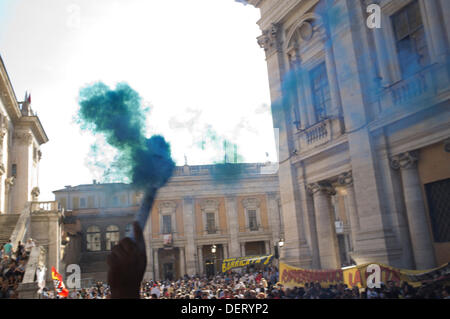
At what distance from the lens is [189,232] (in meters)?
53.2

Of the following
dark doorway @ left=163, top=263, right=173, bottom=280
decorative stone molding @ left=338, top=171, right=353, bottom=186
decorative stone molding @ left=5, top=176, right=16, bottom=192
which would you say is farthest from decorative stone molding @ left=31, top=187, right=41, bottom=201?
decorative stone molding @ left=338, top=171, right=353, bottom=186

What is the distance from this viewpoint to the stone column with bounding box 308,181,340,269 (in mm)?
18391

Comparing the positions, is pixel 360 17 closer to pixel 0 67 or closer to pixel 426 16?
pixel 426 16

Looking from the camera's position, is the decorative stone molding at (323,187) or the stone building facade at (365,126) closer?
the stone building facade at (365,126)

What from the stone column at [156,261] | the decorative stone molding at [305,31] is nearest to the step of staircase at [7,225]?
the decorative stone molding at [305,31]

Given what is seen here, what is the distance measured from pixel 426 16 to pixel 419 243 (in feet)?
25.0

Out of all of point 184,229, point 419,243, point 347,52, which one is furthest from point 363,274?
point 184,229

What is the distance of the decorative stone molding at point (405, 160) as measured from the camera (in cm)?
1462

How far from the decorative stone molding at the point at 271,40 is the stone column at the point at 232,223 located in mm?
35029

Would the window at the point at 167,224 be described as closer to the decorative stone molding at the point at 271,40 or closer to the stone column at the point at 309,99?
the decorative stone molding at the point at 271,40

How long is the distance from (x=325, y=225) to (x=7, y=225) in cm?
2317

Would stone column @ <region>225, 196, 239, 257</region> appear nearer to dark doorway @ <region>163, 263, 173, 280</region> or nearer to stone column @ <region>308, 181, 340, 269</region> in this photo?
dark doorway @ <region>163, 263, 173, 280</region>

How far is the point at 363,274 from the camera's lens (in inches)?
532

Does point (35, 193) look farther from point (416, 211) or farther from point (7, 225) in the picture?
point (416, 211)
